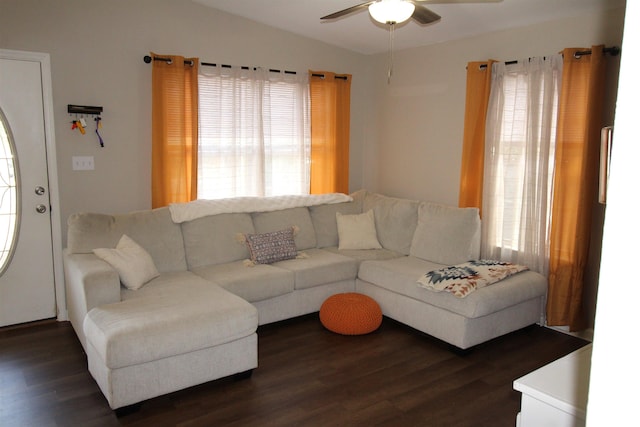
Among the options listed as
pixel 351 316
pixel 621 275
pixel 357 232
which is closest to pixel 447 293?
pixel 351 316

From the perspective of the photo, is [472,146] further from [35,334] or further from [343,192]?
[35,334]

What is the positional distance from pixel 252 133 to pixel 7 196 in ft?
7.03

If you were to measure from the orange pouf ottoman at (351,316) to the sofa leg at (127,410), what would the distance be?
1.56 meters

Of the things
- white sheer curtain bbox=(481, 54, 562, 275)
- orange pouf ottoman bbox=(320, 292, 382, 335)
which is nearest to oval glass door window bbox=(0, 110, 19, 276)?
orange pouf ottoman bbox=(320, 292, 382, 335)

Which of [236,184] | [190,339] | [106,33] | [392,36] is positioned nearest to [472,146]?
[392,36]

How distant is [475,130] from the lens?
435 centimetres

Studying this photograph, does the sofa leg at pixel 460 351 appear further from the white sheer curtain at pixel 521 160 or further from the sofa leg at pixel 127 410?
the sofa leg at pixel 127 410

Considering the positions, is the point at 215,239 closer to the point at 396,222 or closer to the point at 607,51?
the point at 396,222

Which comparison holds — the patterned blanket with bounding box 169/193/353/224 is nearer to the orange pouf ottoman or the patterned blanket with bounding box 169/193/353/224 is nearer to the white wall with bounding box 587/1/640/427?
the orange pouf ottoman

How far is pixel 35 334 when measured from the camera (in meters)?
3.76

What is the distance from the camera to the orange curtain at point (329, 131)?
5.23 m

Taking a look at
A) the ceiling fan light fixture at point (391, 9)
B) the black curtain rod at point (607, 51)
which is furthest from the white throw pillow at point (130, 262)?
the black curtain rod at point (607, 51)

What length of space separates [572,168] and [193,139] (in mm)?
3134

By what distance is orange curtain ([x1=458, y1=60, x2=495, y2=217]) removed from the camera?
429cm
